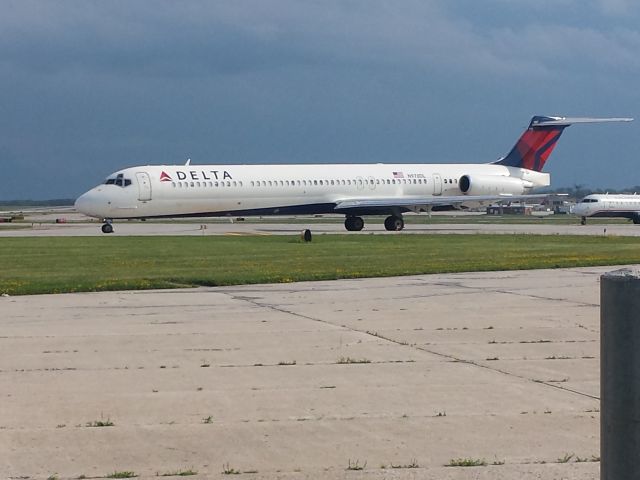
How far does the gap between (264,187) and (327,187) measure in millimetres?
3865

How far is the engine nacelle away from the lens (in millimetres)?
57844

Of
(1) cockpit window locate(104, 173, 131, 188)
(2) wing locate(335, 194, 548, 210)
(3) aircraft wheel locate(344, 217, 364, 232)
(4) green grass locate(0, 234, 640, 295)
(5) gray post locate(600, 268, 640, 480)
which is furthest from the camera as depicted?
(3) aircraft wheel locate(344, 217, 364, 232)

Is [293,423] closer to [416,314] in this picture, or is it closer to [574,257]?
[416,314]

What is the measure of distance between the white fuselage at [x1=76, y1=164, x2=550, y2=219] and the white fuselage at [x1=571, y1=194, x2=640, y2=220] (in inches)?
743

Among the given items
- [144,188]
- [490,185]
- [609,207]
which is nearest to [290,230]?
[144,188]

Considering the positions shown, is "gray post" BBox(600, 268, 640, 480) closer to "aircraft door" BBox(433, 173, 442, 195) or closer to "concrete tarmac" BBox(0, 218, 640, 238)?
"concrete tarmac" BBox(0, 218, 640, 238)

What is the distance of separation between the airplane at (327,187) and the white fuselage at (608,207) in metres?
13.5

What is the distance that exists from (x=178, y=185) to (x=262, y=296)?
32545mm

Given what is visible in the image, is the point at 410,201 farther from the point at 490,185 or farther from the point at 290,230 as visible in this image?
the point at 290,230

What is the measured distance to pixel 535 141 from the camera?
63000 millimetres

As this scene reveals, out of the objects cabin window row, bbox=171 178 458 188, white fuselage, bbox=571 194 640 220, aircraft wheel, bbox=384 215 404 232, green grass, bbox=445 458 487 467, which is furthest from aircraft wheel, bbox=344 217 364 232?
green grass, bbox=445 458 487 467

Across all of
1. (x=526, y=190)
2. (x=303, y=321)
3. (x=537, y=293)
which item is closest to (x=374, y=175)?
(x=526, y=190)

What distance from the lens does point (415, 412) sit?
872 centimetres

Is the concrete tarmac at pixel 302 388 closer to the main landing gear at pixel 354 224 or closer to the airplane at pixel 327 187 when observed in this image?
the airplane at pixel 327 187
